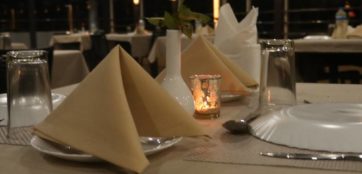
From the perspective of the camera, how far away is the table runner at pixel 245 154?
0.74 m

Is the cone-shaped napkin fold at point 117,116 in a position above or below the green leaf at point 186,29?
below

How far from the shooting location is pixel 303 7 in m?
9.18

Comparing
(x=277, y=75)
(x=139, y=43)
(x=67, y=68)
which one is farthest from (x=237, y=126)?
(x=139, y=43)

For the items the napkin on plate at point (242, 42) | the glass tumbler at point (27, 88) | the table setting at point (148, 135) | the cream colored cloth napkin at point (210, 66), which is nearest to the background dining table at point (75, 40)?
the napkin on plate at point (242, 42)

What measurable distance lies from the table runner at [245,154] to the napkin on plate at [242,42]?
0.59 m

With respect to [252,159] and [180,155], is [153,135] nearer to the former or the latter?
[180,155]

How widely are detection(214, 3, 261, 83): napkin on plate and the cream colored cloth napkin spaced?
149 millimetres

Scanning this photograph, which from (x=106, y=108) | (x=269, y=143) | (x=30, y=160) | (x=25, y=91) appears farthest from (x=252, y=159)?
(x=25, y=91)

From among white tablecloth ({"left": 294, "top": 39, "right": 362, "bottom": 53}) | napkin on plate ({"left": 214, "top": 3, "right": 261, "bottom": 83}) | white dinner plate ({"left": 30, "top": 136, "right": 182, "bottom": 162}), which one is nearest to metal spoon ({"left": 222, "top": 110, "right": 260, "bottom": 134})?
white dinner plate ({"left": 30, "top": 136, "right": 182, "bottom": 162})

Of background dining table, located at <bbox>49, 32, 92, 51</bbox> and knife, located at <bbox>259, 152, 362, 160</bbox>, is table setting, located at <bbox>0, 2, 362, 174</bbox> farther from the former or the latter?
background dining table, located at <bbox>49, 32, 92, 51</bbox>

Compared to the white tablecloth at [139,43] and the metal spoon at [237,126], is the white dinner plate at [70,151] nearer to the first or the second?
the metal spoon at [237,126]

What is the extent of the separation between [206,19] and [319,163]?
478 millimetres

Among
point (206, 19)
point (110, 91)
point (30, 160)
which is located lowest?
point (30, 160)

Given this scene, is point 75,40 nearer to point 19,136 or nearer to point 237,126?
point 19,136
